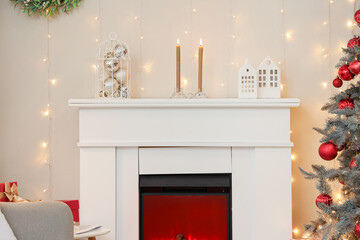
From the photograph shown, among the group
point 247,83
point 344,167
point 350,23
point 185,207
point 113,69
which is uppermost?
point 350,23

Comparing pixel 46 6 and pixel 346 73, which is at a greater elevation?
pixel 46 6

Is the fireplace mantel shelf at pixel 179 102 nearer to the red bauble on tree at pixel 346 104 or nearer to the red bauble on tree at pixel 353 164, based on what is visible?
the red bauble on tree at pixel 346 104

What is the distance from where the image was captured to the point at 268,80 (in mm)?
3234

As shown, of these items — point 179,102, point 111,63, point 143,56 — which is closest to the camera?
point 179,102

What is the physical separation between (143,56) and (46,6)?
761 mm

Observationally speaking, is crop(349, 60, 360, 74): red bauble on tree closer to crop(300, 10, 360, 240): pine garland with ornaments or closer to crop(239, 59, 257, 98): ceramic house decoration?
crop(300, 10, 360, 240): pine garland with ornaments

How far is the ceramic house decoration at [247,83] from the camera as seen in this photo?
3.20 metres

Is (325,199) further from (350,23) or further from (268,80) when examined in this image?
(350,23)

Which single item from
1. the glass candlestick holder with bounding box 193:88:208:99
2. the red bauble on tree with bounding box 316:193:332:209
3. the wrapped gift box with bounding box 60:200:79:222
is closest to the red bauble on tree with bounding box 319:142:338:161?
the red bauble on tree with bounding box 316:193:332:209

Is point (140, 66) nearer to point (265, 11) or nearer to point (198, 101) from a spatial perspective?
point (198, 101)

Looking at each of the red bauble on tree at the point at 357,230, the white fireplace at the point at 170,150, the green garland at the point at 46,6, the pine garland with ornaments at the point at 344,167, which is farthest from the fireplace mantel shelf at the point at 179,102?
the red bauble on tree at the point at 357,230

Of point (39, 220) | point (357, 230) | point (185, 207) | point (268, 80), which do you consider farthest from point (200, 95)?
point (39, 220)

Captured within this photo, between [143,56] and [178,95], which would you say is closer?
[178,95]

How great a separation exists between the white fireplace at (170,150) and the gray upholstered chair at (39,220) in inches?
37.1
